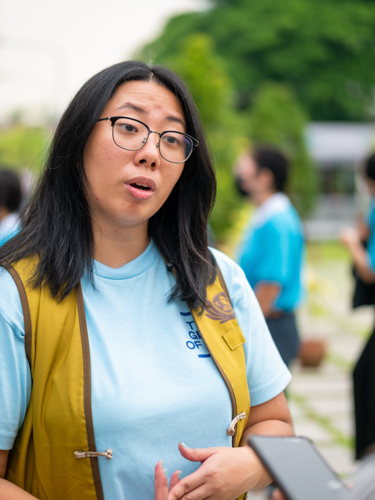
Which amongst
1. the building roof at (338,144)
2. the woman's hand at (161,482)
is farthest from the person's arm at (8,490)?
the building roof at (338,144)

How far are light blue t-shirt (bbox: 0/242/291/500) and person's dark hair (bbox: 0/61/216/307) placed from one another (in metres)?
0.07

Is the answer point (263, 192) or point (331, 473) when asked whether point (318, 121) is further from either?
point (331, 473)

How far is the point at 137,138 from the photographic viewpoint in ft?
5.34

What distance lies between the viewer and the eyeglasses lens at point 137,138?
161cm

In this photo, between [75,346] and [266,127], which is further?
[266,127]

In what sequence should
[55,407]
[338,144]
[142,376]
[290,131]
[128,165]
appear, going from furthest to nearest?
[338,144]
[290,131]
[128,165]
[142,376]
[55,407]

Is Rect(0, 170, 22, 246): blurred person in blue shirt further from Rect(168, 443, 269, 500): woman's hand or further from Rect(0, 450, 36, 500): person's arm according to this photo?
Rect(168, 443, 269, 500): woman's hand

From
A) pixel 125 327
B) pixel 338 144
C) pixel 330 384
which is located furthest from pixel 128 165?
pixel 338 144

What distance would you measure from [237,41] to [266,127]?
11536 mm

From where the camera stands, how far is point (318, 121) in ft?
108

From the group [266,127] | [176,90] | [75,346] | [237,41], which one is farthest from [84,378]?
[237,41]

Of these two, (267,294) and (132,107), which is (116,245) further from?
(267,294)

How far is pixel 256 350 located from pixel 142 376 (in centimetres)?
39

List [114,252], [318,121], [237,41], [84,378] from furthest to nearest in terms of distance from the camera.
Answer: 1. [318,121]
2. [237,41]
3. [114,252]
4. [84,378]
